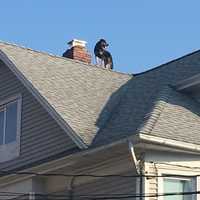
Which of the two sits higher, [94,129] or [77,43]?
[77,43]

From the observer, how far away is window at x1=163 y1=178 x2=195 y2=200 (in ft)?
55.0

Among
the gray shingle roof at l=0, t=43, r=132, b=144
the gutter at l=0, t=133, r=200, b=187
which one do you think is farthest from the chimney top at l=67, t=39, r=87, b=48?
the gutter at l=0, t=133, r=200, b=187

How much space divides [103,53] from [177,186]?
9268 millimetres

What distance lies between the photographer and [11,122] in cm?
2117

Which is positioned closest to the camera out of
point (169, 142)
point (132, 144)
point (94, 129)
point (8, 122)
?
point (132, 144)

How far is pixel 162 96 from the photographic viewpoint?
18984mm

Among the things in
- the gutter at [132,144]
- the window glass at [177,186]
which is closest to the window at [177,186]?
the window glass at [177,186]

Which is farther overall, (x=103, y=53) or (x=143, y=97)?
(x=103, y=53)

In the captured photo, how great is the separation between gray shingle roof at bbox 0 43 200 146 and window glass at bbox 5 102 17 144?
1.12m

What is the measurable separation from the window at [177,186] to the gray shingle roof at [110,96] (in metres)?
0.92

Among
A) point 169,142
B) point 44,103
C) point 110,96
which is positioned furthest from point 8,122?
point 169,142

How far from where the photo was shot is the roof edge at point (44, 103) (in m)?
18.0

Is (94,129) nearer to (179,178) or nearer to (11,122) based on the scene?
(179,178)

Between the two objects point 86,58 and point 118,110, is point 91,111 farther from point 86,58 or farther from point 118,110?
point 86,58
